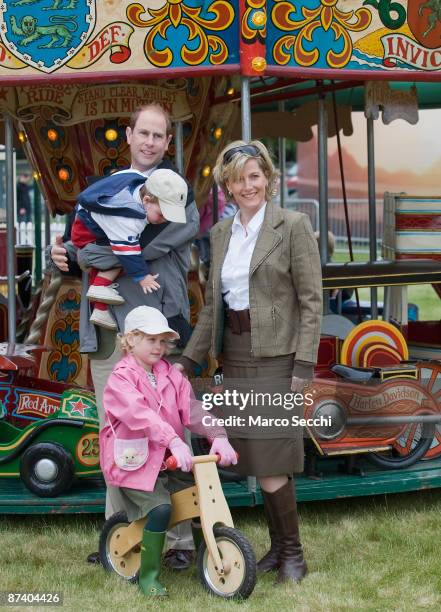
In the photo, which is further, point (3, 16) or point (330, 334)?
point (330, 334)

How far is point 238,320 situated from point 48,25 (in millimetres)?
1741

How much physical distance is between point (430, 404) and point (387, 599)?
1795mm

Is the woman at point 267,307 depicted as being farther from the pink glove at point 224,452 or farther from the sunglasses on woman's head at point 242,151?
the pink glove at point 224,452

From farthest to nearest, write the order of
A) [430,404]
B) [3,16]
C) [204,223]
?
[204,223] < [430,404] < [3,16]

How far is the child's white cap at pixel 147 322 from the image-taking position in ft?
15.5

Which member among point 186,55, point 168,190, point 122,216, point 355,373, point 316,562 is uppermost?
point 186,55

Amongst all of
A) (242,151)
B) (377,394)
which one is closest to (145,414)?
(242,151)

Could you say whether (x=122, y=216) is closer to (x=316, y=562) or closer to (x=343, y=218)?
(x=316, y=562)

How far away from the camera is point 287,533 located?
16.4 ft

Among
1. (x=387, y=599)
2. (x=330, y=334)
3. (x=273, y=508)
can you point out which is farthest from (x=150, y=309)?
(x=330, y=334)

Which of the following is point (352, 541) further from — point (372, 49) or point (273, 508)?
point (372, 49)

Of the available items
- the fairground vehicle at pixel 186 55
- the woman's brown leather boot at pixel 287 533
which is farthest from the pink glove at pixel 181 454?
the fairground vehicle at pixel 186 55

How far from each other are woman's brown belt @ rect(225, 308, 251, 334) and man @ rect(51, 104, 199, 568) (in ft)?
0.94

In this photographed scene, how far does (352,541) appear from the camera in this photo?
5711 mm
